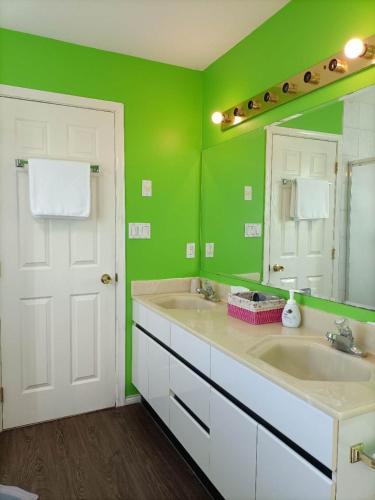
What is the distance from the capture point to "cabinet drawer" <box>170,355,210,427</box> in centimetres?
176

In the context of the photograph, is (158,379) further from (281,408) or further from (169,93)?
(169,93)

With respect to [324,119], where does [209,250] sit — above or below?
below

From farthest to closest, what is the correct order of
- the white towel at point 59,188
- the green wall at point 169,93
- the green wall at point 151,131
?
the green wall at point 151,131 → the white towel at point 59,188 → the green wall at point 169,93

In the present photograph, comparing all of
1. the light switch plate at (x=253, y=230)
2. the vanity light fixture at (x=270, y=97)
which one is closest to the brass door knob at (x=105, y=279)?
the light switch plate at (x=253, y=230)

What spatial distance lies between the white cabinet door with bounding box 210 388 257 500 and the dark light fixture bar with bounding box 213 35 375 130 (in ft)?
5.00

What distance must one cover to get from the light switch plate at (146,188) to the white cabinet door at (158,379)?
1.03m

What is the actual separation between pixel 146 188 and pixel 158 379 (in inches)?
51.8

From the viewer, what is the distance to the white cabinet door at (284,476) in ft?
3.71

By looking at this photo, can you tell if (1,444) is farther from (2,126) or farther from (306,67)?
(306,67)

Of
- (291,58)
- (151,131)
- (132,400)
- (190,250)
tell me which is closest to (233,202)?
(190,250)

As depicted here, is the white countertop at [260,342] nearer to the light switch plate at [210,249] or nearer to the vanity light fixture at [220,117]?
the light switch plate at [210,249]

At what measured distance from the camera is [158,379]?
7.52 feet

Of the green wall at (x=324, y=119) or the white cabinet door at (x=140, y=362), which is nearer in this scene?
the green wall at (x=324, y=119)

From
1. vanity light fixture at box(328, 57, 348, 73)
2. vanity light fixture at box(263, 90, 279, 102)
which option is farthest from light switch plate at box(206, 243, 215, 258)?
vanity light fixture at box(328, 57, 348, 73)
